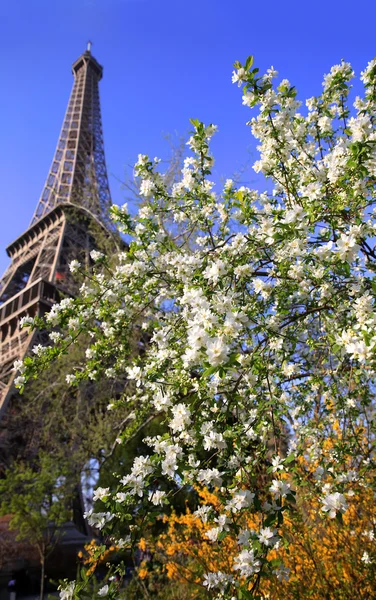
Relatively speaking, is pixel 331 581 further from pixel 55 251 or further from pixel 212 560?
pixel 55 251

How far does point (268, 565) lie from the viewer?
5.67 feet

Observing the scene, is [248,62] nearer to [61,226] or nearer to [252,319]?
[252,319]

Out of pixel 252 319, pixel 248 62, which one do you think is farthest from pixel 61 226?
pixel 252 319

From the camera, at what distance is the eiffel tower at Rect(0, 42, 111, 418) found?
16897mm

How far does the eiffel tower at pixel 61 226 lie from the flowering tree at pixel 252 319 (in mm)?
8441

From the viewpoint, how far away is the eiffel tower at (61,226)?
55.4ft

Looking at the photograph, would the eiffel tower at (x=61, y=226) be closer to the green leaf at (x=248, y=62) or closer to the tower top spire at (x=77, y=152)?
the tower top spire at (x=77, y=152)

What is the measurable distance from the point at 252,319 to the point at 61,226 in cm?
2349

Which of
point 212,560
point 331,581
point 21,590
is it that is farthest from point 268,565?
point 21,590

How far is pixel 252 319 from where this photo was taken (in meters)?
2.43

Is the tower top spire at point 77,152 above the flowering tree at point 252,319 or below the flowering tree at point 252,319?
above

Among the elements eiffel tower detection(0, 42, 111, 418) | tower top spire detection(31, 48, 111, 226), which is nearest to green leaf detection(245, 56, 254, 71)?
eiffel tower detection(0, 42, 111, 418)

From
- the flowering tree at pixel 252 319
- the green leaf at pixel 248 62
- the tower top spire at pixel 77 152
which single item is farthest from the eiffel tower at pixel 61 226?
the green leaf at pixel 248 62

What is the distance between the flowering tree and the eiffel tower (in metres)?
8.44
